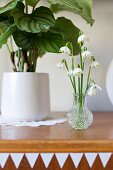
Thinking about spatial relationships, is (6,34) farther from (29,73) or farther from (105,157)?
(105,157)

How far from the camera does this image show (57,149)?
1.64ft

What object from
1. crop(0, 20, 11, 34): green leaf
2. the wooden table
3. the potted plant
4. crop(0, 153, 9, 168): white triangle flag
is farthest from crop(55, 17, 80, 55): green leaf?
crop(0, 153, 9, 168): white triangle flag

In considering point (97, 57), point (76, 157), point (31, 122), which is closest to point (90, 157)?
point (76, 157)

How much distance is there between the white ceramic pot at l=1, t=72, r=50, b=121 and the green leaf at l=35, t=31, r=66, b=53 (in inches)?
3.0

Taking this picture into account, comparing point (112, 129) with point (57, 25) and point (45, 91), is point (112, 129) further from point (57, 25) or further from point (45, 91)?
point (57, 25)

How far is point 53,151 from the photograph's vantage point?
1.63 ft

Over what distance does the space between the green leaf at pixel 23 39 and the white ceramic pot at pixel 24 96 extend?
0.24ft

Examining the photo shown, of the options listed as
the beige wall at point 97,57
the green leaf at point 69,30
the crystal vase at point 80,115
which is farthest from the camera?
the beige wall at point 97,57

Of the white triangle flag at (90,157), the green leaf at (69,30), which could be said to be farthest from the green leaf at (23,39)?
the white triangle flag at (90,157)

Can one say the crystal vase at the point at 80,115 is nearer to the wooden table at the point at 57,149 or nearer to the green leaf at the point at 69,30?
the wooden table at the point at 57,149

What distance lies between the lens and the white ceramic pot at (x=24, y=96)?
71cm

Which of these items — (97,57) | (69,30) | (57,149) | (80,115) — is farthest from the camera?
(97,57)

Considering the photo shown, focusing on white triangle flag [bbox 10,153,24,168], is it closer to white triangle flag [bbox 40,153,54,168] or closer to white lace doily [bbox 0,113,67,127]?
white triangle flag [bbox 40,153,54,168]

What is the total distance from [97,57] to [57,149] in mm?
570
